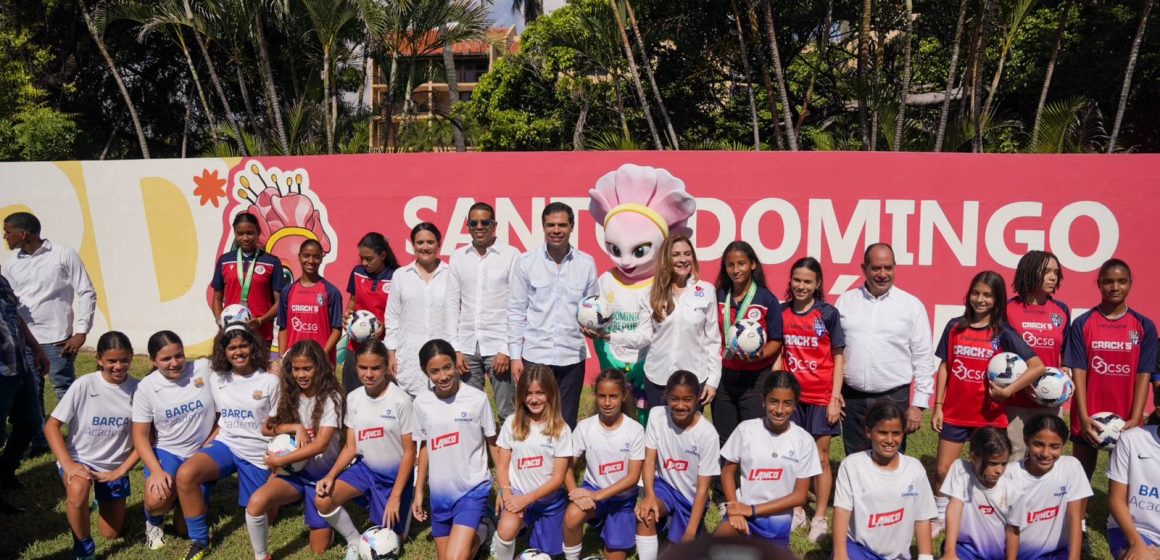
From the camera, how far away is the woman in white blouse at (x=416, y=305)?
5.66 meters

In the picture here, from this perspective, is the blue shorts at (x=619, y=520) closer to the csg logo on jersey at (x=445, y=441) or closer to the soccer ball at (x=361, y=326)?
the csg logo on jersey at (x=445, y=441)

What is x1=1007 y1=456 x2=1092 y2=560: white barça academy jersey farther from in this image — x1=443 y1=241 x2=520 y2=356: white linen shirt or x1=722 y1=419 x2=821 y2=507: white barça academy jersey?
x1=443 y1=241 x2=520 y2=356: white linen shirt

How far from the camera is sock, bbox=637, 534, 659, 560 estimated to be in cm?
442

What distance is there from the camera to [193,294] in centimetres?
962

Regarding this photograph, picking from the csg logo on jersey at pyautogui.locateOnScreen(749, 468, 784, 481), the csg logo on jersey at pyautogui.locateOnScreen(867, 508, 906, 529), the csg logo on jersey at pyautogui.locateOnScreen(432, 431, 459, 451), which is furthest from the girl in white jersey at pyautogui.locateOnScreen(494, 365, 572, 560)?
the csg logo on jersey at pyautogui.locateOnScreen(867, 508, 906, 529)

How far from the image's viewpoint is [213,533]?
198 inches

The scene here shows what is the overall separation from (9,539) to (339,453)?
6.56 feet

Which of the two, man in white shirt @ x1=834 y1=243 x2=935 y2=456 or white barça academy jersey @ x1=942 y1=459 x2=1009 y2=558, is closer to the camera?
white barça academy jersey @ x1=942 y1=459 x2=1009 y2=558

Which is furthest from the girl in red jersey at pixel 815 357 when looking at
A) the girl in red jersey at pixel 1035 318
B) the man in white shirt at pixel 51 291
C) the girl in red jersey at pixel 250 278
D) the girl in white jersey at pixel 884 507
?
the man in white shirt at pixel 51 291

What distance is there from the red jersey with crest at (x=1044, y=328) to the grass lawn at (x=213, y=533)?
1088 mm

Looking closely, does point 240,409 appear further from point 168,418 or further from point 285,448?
point 285,448

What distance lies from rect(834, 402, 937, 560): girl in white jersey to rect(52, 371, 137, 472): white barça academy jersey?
3.96 metres

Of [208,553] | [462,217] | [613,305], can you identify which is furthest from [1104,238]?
[208,553]

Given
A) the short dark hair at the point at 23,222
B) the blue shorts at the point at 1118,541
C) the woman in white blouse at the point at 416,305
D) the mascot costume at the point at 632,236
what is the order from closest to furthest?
the blue shorts at the point at 1118,541
the mascot costume at the point at 632,236
the woman in white blouse at the point at 416,305
the short dark hair at the point at 23,222
